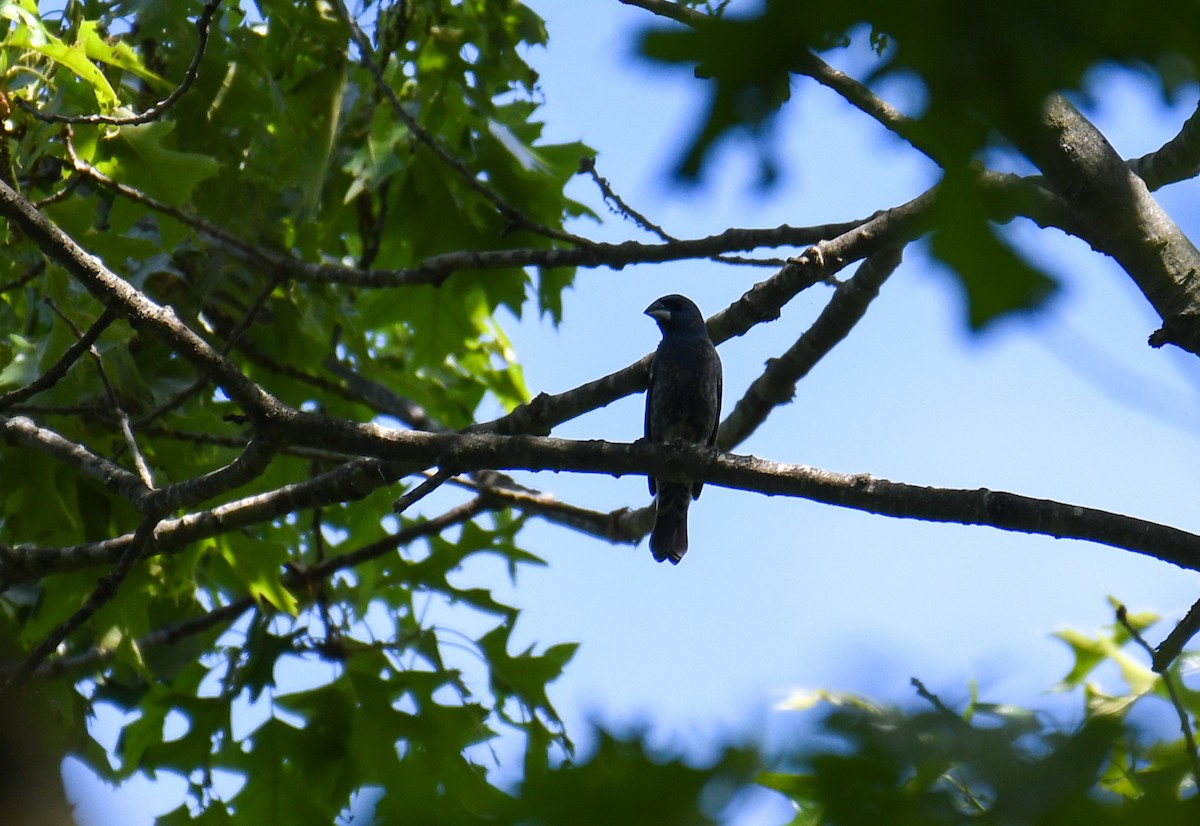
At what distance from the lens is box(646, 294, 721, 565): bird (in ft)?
23.0

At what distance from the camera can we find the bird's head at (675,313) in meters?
7.79

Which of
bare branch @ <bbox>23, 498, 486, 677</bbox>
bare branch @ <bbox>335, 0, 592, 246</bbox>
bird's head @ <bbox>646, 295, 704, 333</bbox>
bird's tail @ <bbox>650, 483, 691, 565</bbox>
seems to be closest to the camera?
bare branch @ <bbox>335, 0, 592, 246</bbox>

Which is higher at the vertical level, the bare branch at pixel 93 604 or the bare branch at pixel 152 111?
the bare branch at pixel 152 111

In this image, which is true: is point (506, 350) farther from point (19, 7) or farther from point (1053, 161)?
point (1053, 161)

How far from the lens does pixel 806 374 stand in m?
5.80

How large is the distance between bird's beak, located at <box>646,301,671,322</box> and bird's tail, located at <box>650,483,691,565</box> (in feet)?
4.68

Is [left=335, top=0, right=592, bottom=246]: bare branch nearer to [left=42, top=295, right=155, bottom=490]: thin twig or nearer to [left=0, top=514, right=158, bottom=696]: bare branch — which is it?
[left=42, top=295, right=155, bottom=490]: thin twig

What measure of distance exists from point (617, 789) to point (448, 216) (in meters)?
5.52

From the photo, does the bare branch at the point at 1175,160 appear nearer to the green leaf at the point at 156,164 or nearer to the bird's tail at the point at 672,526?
the bird's tail at the point at 672,526

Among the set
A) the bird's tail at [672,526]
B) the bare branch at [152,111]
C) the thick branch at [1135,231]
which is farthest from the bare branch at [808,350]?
the bare branch at [152,111]

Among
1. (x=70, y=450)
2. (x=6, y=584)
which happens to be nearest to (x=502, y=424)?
(x=70, y=450)

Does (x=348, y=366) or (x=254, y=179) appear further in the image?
(x=348, y=366)

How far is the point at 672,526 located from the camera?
705 centimetres

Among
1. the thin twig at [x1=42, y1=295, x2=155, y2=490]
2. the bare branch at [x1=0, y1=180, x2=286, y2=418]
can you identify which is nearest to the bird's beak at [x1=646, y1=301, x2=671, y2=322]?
the thin twig at [x1=42, y1=295, x2=155, y2=490]
